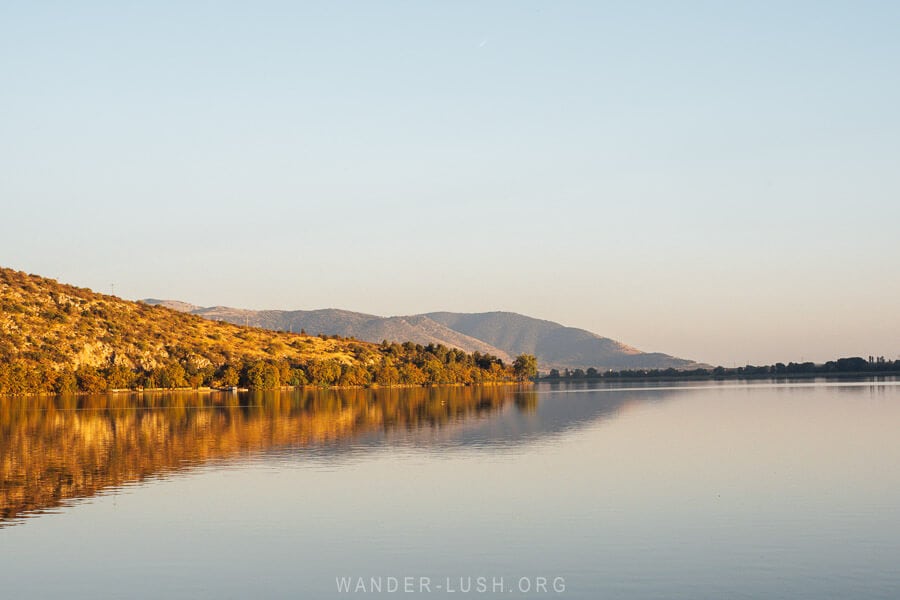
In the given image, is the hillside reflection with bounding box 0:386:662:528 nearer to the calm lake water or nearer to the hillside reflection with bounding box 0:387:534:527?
the hillside reflection with bounding box 0:387:534:527

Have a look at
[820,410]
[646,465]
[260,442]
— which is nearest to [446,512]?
[646,465]

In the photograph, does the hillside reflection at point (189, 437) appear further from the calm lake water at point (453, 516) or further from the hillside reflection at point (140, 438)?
the calm lake water at point (453, 516)

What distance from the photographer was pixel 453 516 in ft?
114

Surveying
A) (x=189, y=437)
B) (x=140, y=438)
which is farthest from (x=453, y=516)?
(x=140, y=438)

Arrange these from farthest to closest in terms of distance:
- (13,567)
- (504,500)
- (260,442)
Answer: (260,442), (504,500), (13,567)

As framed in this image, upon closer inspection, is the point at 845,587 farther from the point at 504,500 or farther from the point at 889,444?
the point at 889,444

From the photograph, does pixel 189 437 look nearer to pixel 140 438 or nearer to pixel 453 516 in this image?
pixel 140 438

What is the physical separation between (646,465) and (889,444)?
65.9ft

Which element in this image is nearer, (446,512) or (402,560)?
(402,560)

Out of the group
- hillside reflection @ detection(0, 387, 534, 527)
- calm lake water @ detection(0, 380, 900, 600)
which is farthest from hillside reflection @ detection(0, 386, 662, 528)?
calm lake water @ detection(0, 380, 900, 600)

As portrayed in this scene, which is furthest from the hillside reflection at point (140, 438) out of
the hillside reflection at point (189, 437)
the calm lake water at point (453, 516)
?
A: the calm lake water at point (453, 516)

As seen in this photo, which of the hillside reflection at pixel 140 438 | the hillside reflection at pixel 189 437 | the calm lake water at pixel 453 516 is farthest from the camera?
the hillside reflection at pixel 189 437

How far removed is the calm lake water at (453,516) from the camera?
83.3 ft

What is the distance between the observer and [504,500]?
38.4 metres
